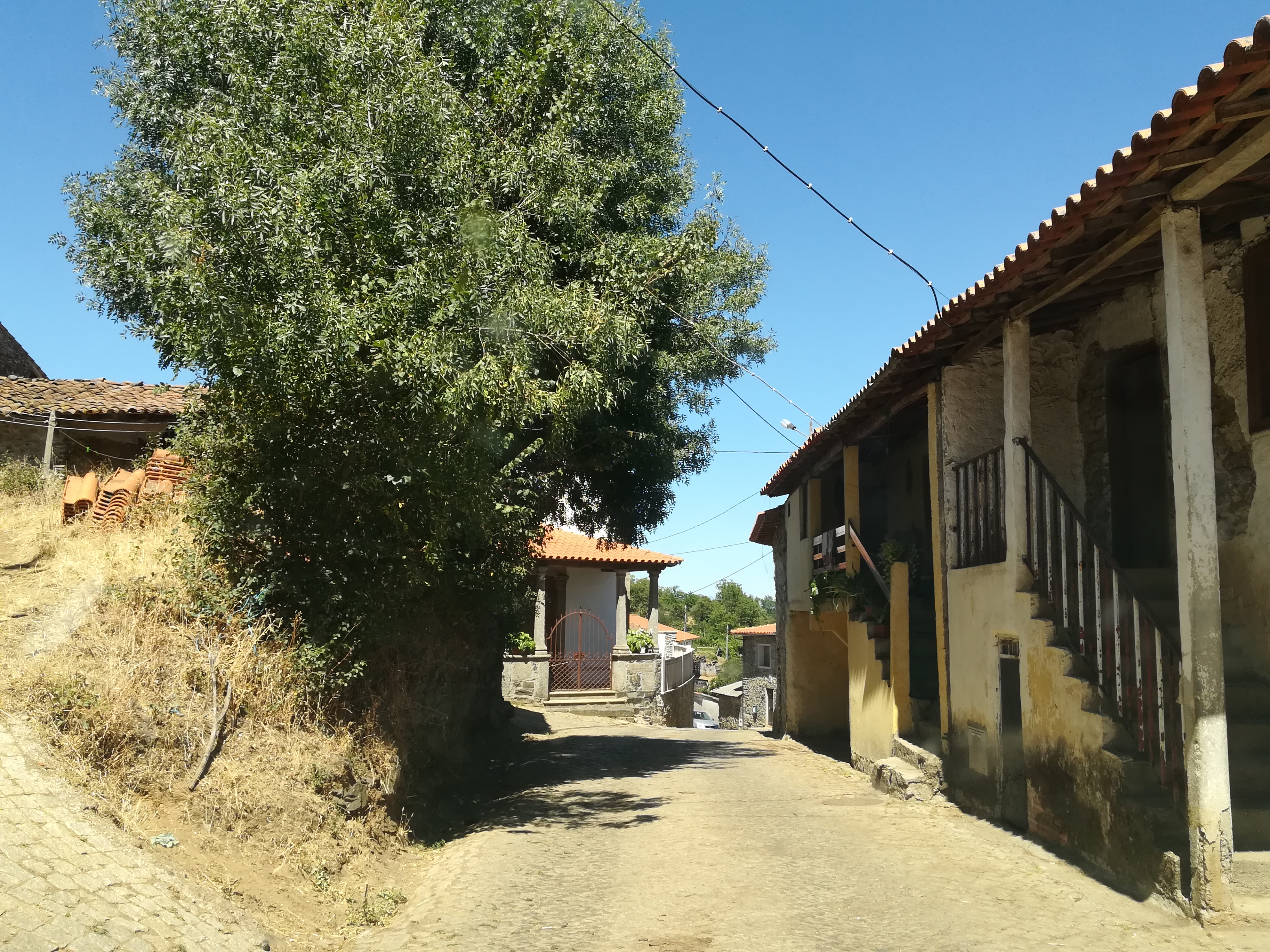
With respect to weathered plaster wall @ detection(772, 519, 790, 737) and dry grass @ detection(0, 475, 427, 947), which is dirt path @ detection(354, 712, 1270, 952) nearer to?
dry grass @ detection(0, 475, 427, 947)

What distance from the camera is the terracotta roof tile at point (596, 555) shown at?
27.5m

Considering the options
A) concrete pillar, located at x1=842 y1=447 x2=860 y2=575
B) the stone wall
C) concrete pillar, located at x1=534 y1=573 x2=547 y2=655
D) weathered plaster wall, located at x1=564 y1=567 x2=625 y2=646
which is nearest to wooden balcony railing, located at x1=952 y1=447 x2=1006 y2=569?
concrete pillar, located at x1=842 y1=447 x2=860 y2=575

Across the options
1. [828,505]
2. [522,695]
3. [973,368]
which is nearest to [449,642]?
[973,368]

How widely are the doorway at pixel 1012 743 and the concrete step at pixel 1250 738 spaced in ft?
6.95

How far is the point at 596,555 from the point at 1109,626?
2153cm

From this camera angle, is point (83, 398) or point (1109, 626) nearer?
point (1109, 626)

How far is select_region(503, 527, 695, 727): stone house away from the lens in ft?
83.5

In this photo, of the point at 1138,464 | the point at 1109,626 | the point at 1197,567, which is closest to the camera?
the point at 1197,567

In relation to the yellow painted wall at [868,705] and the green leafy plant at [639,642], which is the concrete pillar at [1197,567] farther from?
the green leafy plant at [639,642]

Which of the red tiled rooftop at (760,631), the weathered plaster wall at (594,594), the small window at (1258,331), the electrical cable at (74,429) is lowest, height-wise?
the red tiled rooftop at (760,631)

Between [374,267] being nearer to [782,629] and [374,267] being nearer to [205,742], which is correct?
[205,742]

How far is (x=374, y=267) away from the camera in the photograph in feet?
25.9

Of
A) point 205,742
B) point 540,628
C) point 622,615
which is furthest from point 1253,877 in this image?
point 622,615

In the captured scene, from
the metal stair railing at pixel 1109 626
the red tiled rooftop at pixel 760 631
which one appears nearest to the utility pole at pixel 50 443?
the metal stair railing at pixel 1109 626
